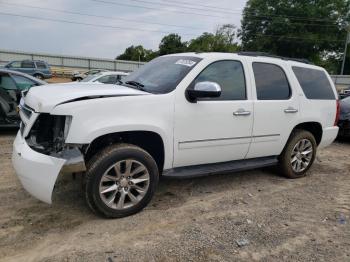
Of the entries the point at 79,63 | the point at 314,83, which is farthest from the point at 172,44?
the point at 314,83

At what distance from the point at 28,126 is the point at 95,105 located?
773 mm

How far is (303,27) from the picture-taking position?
53.1 m

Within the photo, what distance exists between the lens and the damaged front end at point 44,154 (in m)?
3.38

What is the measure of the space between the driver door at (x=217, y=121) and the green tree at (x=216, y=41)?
172 ft

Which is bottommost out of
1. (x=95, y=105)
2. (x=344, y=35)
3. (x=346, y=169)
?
(x=346, y=169)

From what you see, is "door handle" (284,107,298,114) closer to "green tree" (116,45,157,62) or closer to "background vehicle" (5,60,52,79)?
"background vehicle" (5,60,52,79)

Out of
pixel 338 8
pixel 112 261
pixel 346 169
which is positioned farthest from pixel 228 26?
pixel 112 261

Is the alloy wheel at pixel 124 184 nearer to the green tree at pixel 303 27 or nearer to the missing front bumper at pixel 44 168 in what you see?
the missing front bumper at pixel 44 168

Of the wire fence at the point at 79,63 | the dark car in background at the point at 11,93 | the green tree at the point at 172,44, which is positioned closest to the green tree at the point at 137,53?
the green tree at the point at 172,44

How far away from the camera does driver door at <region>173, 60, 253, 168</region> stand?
4125 mm

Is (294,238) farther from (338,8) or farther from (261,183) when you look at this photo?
(338,8)

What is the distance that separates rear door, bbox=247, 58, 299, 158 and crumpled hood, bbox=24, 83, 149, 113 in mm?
1733

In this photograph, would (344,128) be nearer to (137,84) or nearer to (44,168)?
(137,84)

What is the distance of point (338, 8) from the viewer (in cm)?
5475
